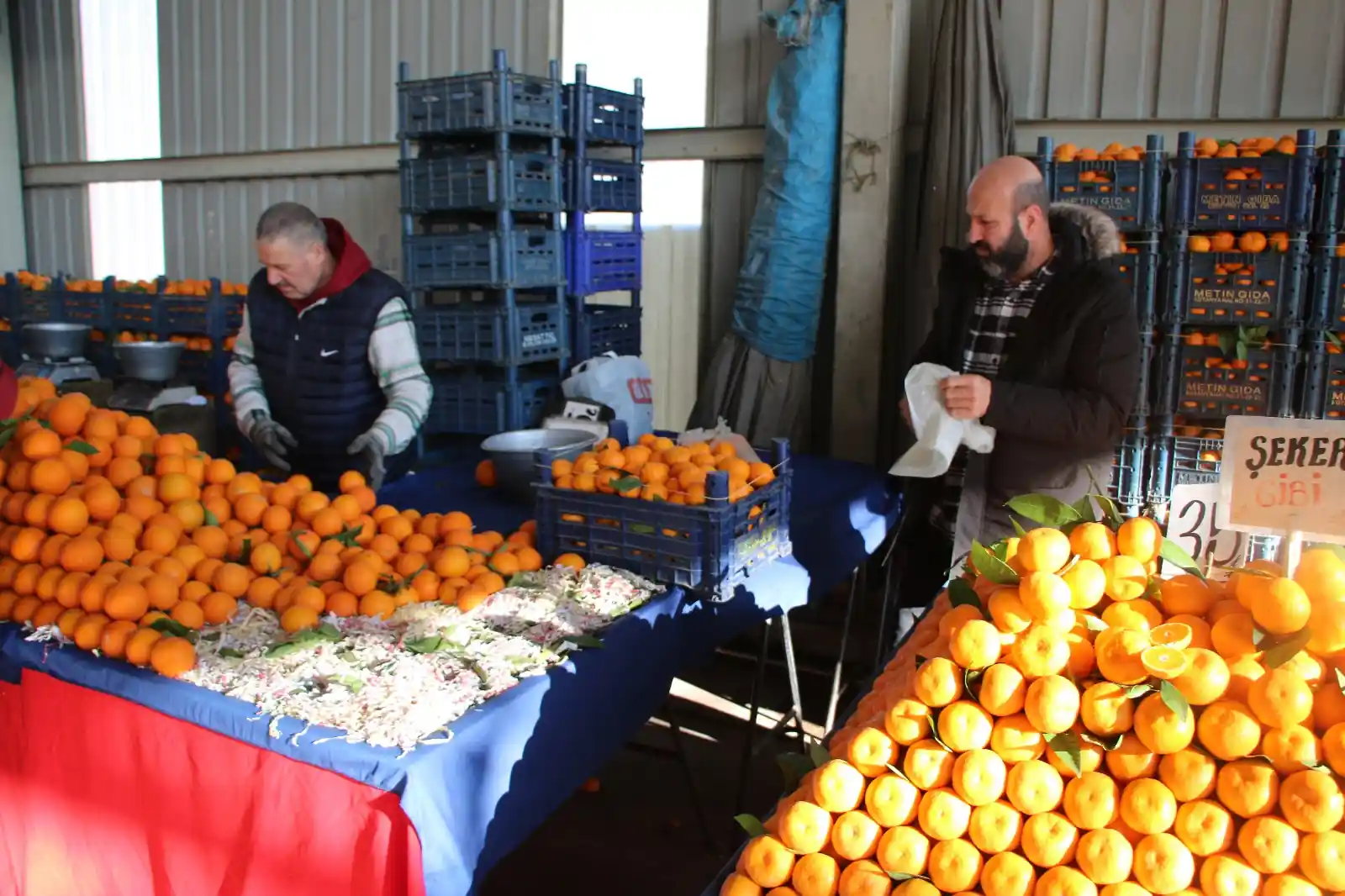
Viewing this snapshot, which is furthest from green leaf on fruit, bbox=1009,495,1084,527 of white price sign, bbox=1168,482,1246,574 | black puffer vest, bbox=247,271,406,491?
black puffer vest, bbox=247,271,406,491

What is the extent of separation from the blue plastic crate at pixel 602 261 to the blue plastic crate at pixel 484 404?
1.89 feet

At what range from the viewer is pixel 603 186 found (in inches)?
217

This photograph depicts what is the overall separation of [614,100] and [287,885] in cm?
464

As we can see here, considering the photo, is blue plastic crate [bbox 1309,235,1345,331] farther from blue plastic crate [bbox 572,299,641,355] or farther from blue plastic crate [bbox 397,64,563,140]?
blue plastic crate [bbox 397,64,563,140]

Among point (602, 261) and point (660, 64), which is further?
point (660, 64)

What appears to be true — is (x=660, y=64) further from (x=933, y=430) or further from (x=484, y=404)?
(x=933, y=430)

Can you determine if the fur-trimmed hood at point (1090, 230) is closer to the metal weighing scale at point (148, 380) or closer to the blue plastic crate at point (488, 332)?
the blue plastic crate at point (488, 332)

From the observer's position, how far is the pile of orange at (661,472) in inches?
89.2

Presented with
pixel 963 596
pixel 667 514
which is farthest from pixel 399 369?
pixel 963 596

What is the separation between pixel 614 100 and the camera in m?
5.50

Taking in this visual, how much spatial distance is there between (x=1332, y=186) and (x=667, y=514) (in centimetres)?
347

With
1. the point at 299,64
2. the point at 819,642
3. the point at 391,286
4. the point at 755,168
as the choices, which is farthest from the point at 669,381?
the point at 299,64

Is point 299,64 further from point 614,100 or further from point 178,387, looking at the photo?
point 614,100

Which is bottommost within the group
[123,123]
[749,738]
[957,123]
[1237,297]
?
[749,738]
